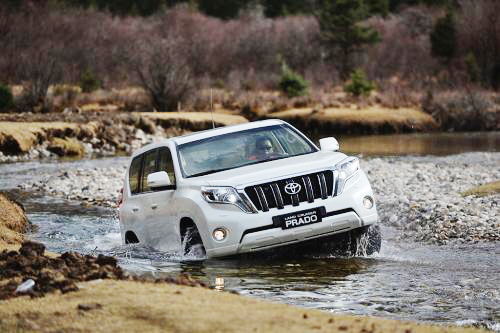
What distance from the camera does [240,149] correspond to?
12.2 m

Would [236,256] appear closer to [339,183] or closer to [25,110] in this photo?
[339,183]

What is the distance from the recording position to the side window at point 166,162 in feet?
39.9

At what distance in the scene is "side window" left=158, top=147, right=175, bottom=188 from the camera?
478 inches

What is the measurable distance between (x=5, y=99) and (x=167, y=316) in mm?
41405

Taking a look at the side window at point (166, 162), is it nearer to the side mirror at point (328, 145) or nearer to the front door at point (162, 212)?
the front door at point (162, 212)

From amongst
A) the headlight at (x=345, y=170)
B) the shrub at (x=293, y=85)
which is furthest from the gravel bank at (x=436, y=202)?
the shrub at (x=293, y=85)

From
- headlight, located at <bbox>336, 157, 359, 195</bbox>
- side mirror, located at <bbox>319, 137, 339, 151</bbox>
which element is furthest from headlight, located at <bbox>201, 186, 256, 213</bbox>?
side mirror, located at <bbox>319, 137, 339, 151</bbox>

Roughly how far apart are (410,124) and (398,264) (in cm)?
3661

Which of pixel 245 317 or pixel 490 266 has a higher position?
pixel 245 317

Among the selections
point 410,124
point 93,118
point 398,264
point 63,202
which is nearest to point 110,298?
point 398,264

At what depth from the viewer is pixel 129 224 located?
1312 centimetres

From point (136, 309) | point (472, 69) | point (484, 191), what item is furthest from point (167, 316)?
point (472, 69)

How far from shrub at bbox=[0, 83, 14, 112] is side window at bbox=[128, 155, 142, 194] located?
3454cm

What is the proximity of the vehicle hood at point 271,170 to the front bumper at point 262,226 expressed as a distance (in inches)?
12.9
